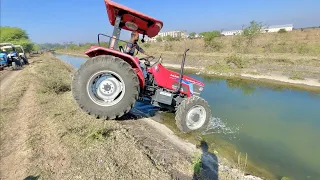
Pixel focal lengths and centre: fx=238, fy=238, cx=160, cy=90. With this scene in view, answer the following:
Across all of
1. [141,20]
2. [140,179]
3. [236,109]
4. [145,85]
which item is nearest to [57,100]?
[145,85]

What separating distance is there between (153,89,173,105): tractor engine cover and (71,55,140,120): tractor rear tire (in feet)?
2.05

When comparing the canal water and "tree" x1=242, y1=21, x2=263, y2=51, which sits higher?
"tree" x1=242, y1=21, x2=263, y2=51

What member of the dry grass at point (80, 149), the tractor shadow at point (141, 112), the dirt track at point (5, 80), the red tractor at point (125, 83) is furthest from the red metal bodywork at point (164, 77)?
the dirt track at point (5, 80)

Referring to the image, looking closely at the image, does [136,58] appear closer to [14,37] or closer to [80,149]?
[80,149]

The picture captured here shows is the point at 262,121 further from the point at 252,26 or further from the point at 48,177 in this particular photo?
the point at 252,26

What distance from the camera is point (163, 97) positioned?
4.90 metres

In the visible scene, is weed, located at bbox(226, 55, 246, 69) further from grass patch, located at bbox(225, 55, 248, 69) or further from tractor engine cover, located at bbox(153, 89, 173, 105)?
tractor engine cover, located at bbox(153, 89, 173, 105)

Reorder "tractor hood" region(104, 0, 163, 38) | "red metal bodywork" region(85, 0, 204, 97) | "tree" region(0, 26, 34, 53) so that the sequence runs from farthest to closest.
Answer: "tree" region(0, 26, 34, 53)
"red metal bodywork" region(85, 0, 204, 97)
"tractor hood" region(104, 0, 163, 38)

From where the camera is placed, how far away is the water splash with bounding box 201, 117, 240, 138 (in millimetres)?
5586

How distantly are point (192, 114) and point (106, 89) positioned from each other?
6.03 ft

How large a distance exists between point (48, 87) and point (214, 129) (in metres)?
5.03

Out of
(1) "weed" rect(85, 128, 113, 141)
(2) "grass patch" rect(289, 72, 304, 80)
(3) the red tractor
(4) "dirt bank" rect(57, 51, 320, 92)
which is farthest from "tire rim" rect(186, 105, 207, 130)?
(2) "grass patch" rect(289, 72, 304, 80)

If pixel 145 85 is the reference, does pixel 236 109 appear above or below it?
below

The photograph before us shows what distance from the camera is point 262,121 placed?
261 inches
